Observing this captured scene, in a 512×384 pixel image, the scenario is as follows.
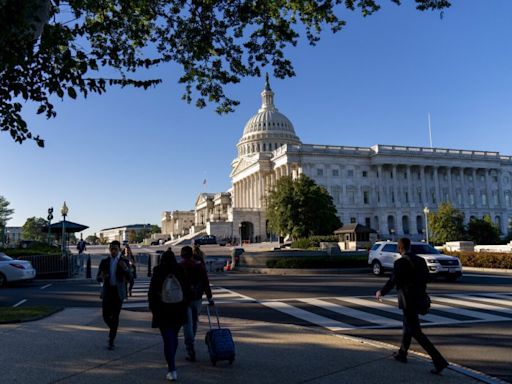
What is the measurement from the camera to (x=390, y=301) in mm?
14234

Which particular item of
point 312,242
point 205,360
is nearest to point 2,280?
point 205,360

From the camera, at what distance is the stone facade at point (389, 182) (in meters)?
96.6

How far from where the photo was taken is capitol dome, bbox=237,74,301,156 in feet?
448

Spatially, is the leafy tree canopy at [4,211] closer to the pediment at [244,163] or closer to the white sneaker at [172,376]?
the pediment at [244,163]

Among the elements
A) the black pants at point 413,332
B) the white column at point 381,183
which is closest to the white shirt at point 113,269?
the black pants at point 413,332

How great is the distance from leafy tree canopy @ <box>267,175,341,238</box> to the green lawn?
47.2m

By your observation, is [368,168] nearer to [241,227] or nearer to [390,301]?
[241,227]

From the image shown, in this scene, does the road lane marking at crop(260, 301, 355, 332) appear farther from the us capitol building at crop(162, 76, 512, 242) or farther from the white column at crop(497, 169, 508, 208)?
the white column at crop(497, 169, 508, 208)

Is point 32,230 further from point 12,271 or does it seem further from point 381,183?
point 12,271

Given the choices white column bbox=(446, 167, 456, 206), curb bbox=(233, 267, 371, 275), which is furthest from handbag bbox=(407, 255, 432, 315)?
white column bbox=(446, 167, 456, 206)

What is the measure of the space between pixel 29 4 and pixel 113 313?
5123mm

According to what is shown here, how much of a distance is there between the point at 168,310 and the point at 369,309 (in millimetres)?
8051

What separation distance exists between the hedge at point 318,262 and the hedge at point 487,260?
26.9 feet

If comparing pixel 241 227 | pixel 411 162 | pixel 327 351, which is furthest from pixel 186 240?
pixel 327 351
